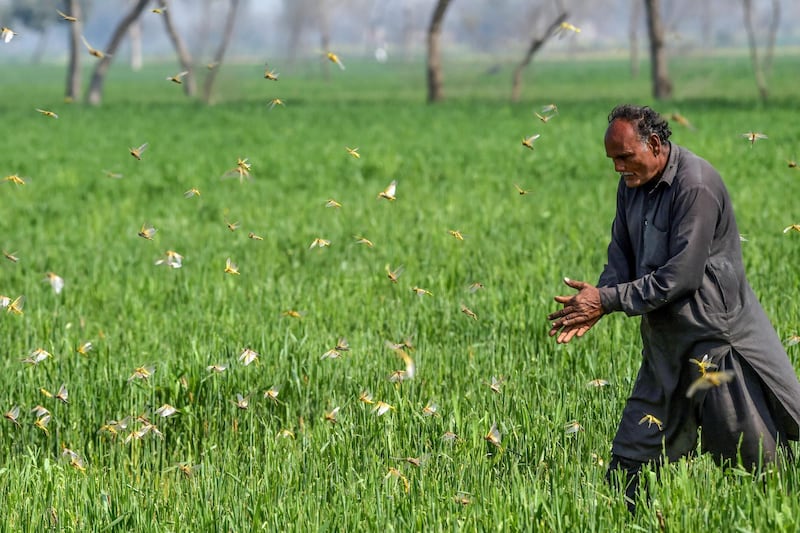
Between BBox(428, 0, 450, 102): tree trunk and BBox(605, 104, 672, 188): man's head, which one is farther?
BBox(428, 0, 450, 102): tree trunk

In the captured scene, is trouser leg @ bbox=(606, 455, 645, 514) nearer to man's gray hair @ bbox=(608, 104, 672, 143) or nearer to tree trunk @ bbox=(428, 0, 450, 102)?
man's gray hair @ bbox=(608, 104, 672, 143)

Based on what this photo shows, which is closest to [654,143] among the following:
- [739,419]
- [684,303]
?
[684,303]

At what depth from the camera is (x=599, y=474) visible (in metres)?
4.57

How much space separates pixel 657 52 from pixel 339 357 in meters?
31.8

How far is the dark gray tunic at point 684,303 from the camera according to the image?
413cm

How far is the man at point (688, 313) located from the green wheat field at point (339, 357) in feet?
0.72

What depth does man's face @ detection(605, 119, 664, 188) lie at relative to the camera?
4.13 meters

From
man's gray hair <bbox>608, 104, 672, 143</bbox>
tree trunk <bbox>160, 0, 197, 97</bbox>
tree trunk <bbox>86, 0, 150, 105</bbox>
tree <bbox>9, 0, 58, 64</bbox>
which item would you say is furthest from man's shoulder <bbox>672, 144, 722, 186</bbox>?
tree <bbox>9, 0, 58, 64</bbox>

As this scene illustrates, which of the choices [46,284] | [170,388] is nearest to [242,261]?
[46,284]

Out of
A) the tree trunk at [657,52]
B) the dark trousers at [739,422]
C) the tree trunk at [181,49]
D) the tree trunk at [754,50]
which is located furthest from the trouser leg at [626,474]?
the tree trunk at [181,49]

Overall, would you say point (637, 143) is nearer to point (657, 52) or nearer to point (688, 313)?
point (688, 313)

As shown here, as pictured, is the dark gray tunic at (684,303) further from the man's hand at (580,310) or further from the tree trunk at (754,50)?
the tree trunk at (754,50)

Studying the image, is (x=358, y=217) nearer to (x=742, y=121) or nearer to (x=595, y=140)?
(x=595, y=140)

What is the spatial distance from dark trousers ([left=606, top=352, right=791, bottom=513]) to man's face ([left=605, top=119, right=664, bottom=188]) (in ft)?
2.46
